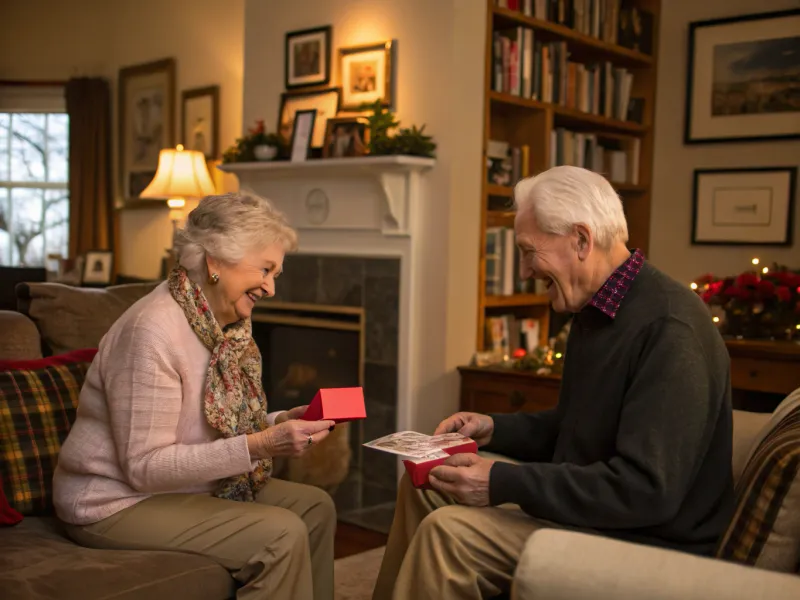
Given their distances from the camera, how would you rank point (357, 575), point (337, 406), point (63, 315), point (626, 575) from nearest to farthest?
point (626, 575)
point (337, 406)
point (63, 315)
point (357, 575)

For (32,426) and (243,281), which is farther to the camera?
A: (32,426)

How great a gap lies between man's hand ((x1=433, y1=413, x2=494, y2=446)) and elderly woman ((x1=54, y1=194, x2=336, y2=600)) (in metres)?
0.35

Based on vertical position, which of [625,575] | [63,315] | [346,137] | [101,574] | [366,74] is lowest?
[101,574]

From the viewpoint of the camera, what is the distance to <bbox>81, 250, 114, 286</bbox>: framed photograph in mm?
6164

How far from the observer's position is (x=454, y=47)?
3539mm

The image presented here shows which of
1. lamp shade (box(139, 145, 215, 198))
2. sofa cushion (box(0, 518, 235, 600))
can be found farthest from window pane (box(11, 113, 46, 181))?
sofa cushion (box(0, 518, 235, 600))

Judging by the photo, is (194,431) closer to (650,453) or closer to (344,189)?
(650,453)

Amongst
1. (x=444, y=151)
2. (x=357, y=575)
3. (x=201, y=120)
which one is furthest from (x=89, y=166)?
(x=357, y=575)

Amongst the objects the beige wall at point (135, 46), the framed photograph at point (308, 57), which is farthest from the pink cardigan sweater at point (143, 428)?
the beige wall at point (135, 46)

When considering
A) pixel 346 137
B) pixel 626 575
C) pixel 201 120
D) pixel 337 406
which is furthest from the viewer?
pixel 201 120

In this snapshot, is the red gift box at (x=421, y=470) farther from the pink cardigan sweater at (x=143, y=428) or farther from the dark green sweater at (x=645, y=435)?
the pink cardigan sweater at (x=143, y=428)

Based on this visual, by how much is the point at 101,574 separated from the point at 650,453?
1.12m

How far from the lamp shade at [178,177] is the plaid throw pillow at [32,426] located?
2720mm

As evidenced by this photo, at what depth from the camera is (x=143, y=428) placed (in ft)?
6.29
